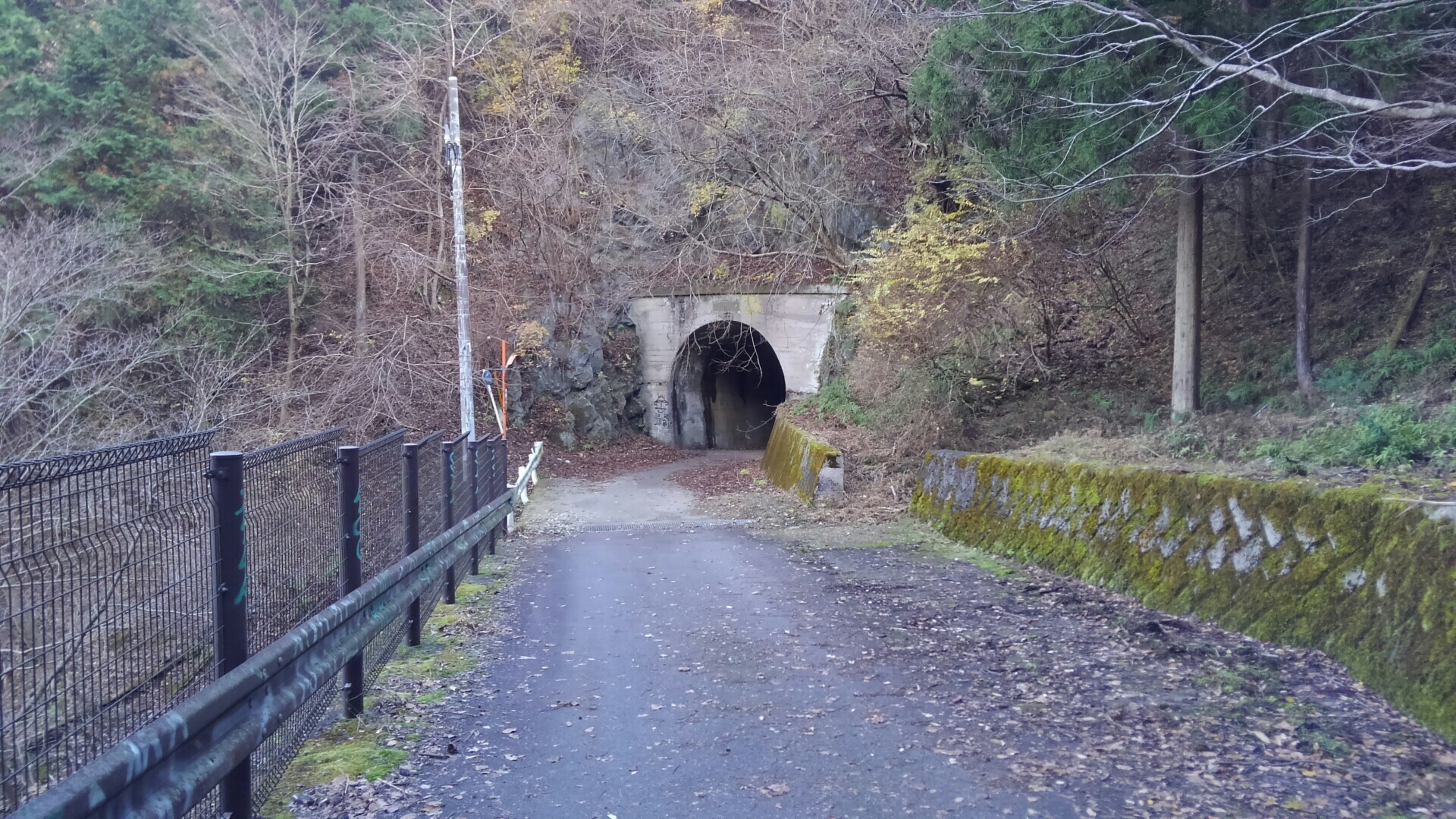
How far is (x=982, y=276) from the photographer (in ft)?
46.2

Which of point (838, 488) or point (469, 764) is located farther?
point (838, 488)

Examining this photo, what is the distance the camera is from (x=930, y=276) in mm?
14383

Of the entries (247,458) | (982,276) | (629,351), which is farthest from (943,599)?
(629,351)

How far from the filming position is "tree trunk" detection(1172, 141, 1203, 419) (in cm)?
1154

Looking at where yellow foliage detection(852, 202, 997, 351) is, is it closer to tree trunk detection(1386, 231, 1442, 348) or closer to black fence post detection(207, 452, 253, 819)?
tree trunk detection(1386, 231, 1442, 348)

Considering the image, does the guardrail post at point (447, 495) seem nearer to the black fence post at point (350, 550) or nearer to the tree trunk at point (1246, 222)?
the black fence post at point (350, 550)

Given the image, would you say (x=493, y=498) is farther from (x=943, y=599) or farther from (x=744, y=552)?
(x=943, y=599)

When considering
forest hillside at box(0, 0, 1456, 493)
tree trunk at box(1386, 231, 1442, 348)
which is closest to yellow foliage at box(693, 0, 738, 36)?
forest hillside at box(0, 0, 1456, 493)

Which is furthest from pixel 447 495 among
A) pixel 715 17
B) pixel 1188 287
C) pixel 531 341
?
pixel 715 17

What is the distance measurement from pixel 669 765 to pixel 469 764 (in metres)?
0.97

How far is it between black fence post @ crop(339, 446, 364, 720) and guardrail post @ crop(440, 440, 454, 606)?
2382 millimetres

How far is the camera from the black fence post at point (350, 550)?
522 cm

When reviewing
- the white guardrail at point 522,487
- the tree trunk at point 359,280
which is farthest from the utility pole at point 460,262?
the tree trunk at point 359,280

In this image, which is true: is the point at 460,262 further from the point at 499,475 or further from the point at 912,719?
the point at 912,719
